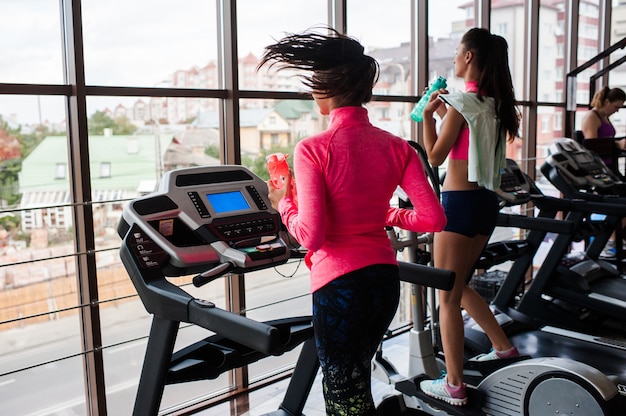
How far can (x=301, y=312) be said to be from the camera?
13.0 feet

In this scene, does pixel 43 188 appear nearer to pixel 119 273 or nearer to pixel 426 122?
pixel 119 273

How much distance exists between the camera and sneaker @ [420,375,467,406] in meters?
2.96

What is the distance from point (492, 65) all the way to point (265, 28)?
132 centimetres

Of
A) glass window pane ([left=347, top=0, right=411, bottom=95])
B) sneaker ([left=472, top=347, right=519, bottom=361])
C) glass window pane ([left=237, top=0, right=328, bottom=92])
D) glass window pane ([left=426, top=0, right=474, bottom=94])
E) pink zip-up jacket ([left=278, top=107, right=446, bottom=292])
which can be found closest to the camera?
pink zip-up jacket ([left=278, top=107, right=446, bottom=292])

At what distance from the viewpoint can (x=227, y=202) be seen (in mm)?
2225

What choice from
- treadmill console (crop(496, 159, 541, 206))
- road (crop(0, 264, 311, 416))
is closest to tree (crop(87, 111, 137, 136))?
road (crop(0, 264, 311, 416))

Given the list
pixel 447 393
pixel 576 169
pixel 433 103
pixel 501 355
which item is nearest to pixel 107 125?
pixel 433 103

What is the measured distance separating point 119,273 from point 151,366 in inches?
47.8

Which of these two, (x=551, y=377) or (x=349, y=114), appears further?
(x=551, y=377)

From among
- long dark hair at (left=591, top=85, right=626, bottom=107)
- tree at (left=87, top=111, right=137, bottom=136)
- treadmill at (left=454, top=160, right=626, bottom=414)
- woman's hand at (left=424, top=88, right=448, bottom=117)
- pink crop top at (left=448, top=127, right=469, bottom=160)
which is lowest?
treadmill at (left=454, top=160, right=626, bottom=414)

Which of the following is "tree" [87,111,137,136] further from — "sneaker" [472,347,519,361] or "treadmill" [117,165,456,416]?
"sneaker" [472,347,519,361]

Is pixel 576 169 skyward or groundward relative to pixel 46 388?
skyward

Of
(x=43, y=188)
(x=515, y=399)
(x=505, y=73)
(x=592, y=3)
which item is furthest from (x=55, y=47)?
(x=592, y=3)

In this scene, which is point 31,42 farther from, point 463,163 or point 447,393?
point 447,393
